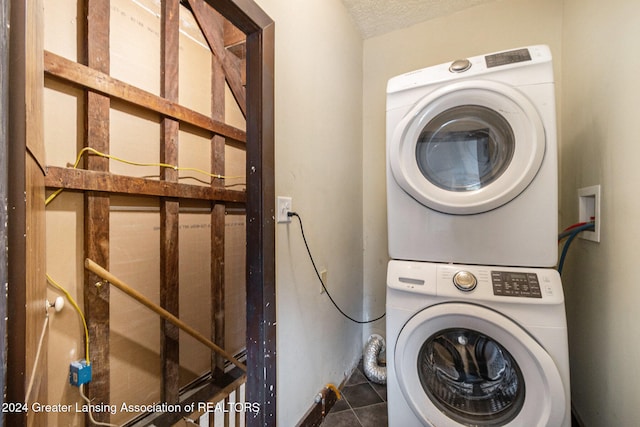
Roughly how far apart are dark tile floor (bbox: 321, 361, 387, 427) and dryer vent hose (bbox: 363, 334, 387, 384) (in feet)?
0.15

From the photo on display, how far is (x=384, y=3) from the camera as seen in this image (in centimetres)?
165

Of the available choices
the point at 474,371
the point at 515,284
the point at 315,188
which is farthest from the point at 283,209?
the point at 474,371

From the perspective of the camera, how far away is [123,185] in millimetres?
1378

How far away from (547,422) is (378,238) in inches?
49.5

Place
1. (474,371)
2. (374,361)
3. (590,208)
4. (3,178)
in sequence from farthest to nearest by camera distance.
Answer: (374,361), (590,208), (474,371), (3,178)

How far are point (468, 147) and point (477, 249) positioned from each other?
44 centimetres

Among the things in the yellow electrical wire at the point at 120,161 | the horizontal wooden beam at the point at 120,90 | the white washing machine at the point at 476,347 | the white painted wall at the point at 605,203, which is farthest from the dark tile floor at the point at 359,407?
the horizontal wooden beam at the point at 120,90

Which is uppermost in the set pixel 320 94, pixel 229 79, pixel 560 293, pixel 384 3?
pixel 384 3

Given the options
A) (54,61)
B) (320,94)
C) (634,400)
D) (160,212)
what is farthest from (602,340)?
(54,61)

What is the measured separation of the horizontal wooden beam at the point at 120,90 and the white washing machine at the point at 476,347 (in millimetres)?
1556

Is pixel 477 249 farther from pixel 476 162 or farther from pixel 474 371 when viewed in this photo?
pixel 474 371

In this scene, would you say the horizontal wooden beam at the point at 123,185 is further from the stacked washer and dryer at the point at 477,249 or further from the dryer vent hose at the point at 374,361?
the dryer vent hose at the point at 374,361

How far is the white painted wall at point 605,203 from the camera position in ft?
2.82

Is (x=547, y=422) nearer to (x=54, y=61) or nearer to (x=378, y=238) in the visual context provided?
(x=378, y=238)
